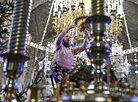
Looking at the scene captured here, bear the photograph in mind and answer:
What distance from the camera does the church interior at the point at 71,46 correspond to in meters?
1.59

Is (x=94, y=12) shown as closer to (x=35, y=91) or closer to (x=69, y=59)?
(x=35, y=91)

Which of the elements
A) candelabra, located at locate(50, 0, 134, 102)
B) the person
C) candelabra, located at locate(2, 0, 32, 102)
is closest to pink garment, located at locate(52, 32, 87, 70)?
the person

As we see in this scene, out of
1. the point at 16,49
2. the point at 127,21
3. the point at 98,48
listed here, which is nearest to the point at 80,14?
the point at 16,49

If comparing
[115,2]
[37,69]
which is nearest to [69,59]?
[115,2]

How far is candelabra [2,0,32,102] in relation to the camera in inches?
76.2

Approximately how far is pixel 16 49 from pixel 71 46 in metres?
7.43

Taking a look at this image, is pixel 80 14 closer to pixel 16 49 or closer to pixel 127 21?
pixel 16 49

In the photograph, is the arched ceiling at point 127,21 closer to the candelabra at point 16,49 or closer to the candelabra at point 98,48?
the candelabra at point 16,49

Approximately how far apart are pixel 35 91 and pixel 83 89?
0.42m

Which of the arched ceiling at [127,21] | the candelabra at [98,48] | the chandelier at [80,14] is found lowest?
the candelabra at [98,48]

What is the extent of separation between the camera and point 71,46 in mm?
9445

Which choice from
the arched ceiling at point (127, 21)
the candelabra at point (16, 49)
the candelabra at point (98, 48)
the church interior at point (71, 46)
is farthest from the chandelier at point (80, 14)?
the arched ceiling at point (127, 21)

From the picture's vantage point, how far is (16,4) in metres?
2.29

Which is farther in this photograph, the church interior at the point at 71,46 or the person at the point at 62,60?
the person at the point at 62,60
